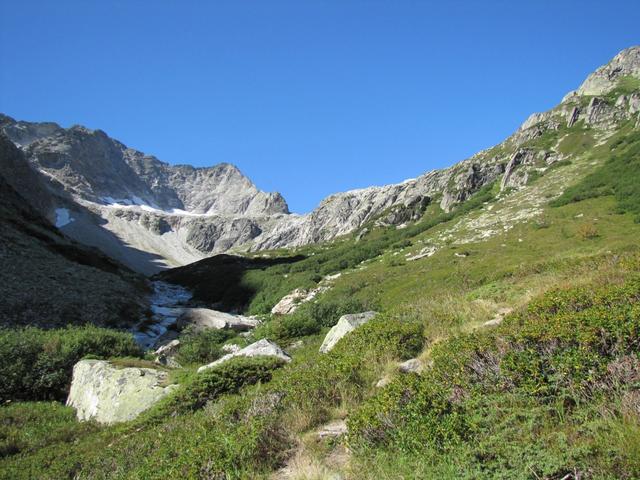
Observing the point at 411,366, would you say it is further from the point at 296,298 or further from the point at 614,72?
Result: the point at 614,72

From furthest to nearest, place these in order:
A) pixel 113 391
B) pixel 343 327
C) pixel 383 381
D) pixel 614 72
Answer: pixel 614 72 < pixel 343 327 < pixel 113 391 < pixel 383 381

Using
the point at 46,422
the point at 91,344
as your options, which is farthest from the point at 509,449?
the point at 91,344

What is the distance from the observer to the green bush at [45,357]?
15.5 m

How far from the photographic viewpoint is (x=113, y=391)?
13.4 meters

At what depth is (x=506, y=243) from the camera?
128ft

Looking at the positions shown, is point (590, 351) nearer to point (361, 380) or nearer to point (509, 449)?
point (509, 449)

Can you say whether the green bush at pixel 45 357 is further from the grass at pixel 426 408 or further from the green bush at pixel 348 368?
the green bush at pixel 348 368

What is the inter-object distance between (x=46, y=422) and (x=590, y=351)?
50.8 feet

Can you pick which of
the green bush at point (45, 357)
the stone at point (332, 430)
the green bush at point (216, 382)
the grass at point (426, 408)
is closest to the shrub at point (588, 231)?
the grass at point (426, 408)

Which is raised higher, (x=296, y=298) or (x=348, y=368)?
(x=348, y=368)

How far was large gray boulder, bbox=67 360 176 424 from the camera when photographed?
40.9 ft

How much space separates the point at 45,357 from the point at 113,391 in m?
5.71

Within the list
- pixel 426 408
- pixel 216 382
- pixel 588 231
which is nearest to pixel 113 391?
pixel 216 382

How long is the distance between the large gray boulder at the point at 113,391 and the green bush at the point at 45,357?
4.72ft
